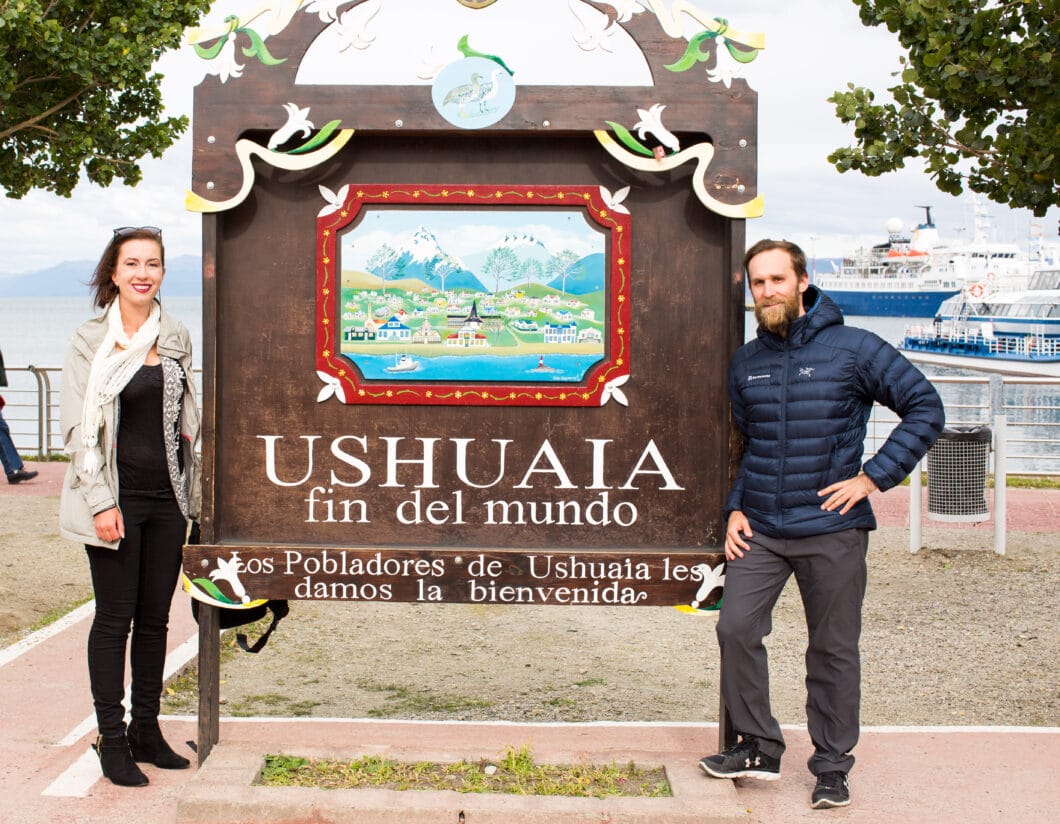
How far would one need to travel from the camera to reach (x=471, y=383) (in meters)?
4.51

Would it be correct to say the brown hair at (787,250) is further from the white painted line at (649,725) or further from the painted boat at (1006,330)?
the painted boat at (1006,330)

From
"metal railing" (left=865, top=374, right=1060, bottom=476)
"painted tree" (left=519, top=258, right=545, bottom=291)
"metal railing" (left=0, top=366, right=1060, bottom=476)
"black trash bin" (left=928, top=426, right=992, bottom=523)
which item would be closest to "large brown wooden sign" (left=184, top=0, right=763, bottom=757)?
"painted tree" (left=519, top=258, right=545, bottom=291)

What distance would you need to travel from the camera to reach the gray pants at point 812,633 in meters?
4.14

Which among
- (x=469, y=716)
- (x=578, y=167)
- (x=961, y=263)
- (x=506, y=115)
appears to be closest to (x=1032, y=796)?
(x=469, y=716)

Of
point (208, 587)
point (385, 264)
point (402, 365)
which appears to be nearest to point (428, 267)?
point (385, 264)

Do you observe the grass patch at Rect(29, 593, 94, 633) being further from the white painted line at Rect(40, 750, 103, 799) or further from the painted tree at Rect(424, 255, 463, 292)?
the painted tree at Rect(424, 255, 463, 292)

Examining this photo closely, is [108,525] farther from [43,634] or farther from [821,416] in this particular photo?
[43,634]

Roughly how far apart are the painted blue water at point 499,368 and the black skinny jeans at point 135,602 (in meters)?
0.99

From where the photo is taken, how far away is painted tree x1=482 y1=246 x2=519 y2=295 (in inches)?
175

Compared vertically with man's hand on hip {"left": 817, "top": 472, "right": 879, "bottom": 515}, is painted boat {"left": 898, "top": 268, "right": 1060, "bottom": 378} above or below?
above

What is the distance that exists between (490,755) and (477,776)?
0.18 m

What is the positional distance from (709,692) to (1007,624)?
252cm

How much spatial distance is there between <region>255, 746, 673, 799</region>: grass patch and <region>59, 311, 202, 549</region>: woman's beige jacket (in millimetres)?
1074

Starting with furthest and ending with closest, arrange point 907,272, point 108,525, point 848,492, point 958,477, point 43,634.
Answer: point 907,272 → point 958,477 → point 43,634 → point 108,525 → point 848,492
